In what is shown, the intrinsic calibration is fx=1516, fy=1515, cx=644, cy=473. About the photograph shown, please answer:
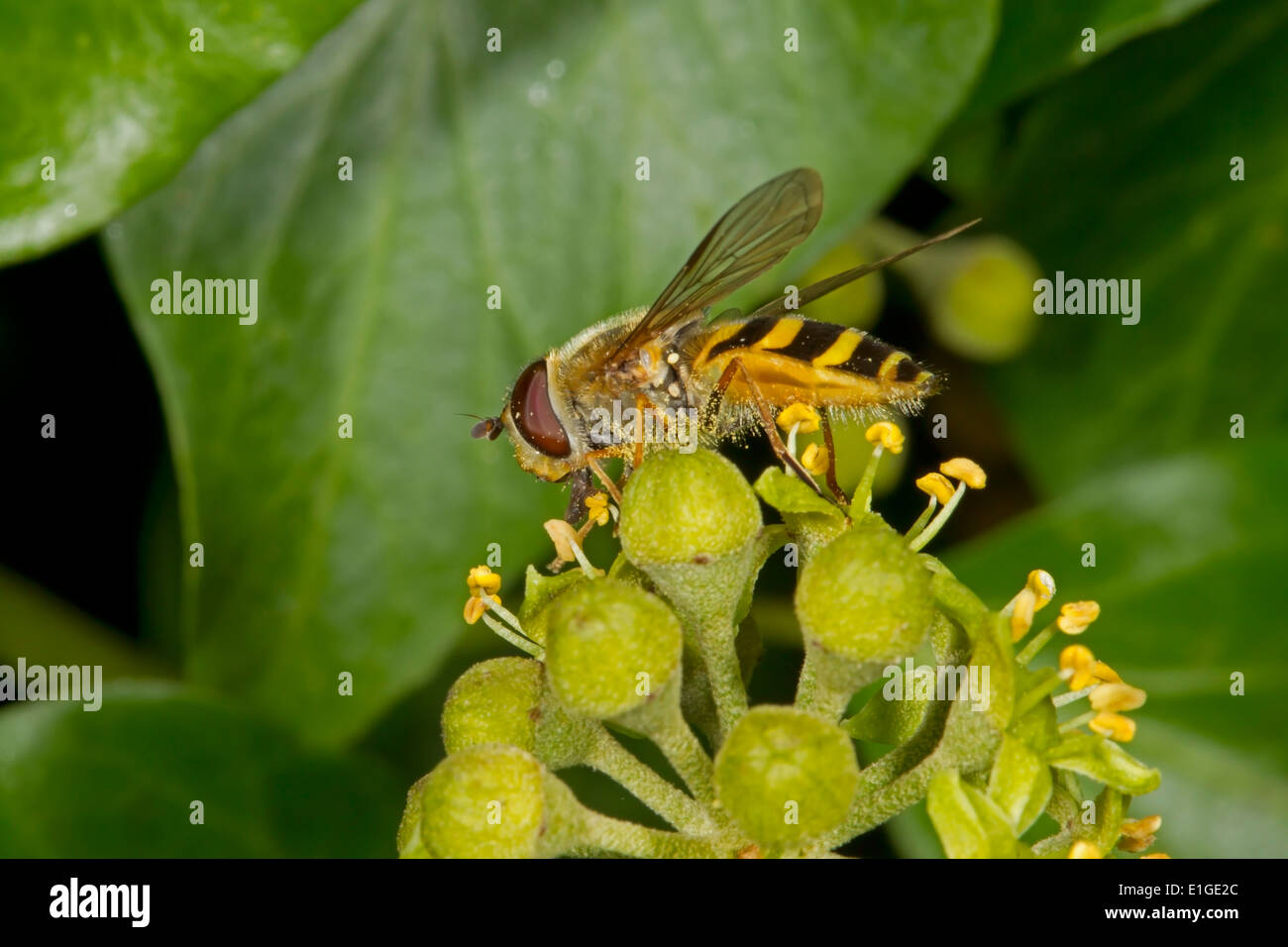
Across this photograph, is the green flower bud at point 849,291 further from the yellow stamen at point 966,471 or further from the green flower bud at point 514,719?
the green flower bud at point 514,719

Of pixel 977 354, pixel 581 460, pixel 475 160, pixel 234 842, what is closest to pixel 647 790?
pixel 581 460

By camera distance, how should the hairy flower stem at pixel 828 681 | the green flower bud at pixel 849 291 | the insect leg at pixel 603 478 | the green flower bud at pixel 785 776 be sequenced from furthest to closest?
1. the green flower bud at pixel 849 291
2. the insect leg at pixel 603 478
3. the hairy flower stem at pixel 828 681
4. the green flower bud at pixel 785 776

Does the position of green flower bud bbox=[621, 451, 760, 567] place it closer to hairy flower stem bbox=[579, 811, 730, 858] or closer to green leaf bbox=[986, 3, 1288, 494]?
hairy flower stem bbox=[579, 811, 730, 858]

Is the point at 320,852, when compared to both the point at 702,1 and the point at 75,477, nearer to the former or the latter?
the point at 75,477

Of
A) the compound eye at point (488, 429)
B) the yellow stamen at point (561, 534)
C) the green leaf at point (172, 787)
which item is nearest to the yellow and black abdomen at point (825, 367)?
the compound eye at point (488, 429)

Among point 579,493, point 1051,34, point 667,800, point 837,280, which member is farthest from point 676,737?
point 1051,34

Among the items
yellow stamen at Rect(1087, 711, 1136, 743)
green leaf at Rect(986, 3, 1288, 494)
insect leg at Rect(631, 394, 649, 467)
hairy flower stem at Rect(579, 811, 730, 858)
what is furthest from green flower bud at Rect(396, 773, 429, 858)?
green leaf at Rect(986, 3, 1288, 494)

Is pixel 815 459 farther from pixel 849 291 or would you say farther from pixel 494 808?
pixel 849 291
